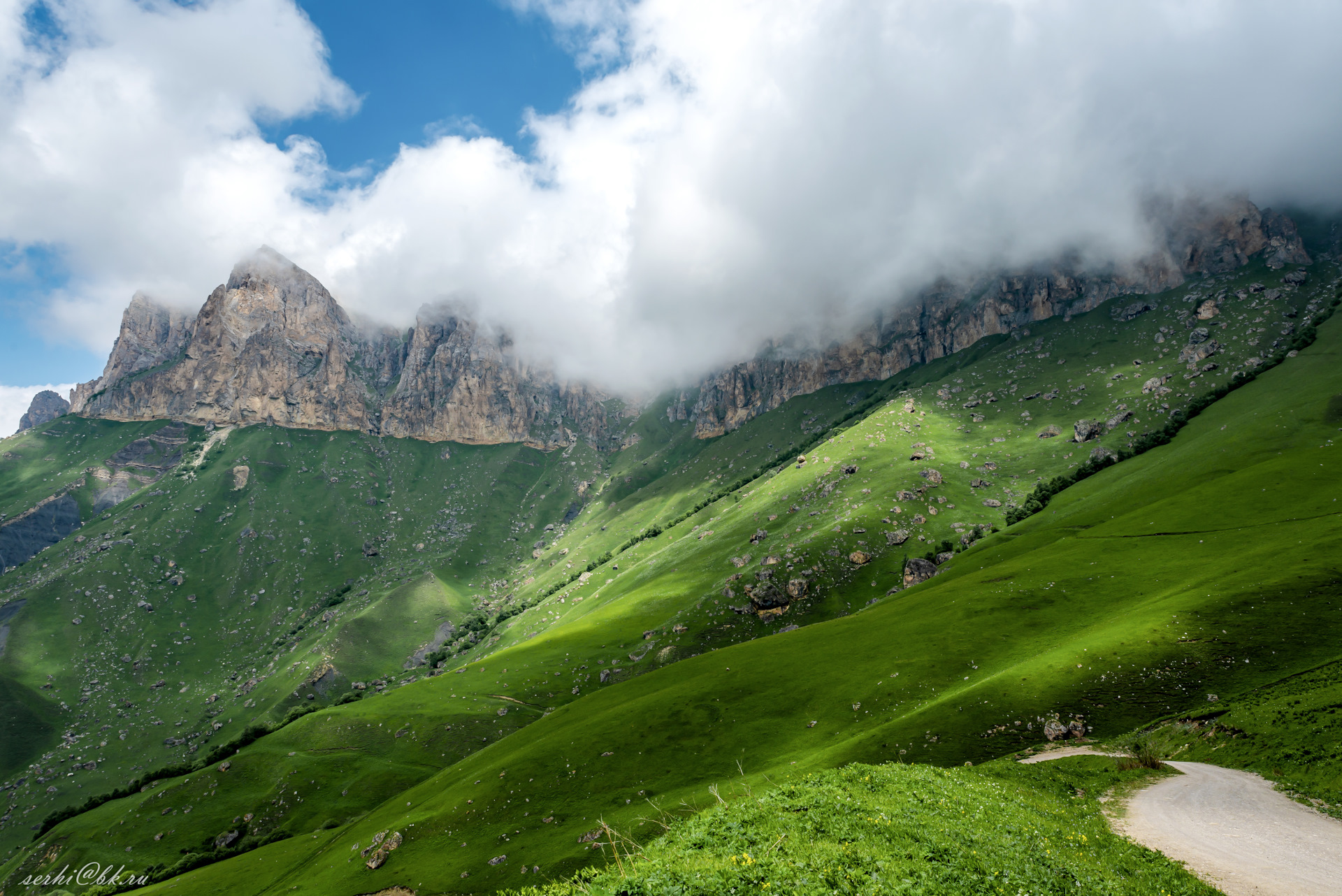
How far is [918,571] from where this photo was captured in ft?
498

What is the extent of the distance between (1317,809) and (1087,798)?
8609 mm

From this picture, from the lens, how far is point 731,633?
149375 millimetres

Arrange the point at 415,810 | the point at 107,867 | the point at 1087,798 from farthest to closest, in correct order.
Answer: the point at 107,867 → the point at 415,810 → the point at 1087,798

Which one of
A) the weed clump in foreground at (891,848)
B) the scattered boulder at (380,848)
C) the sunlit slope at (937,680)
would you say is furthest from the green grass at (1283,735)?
the scattered boulder at (380,848)

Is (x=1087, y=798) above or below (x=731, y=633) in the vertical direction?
above

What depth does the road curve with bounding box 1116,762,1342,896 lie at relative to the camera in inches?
761

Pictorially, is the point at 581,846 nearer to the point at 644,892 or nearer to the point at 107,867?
the point at 644,892

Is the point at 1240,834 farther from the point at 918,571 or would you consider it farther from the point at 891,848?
the point at 918,571

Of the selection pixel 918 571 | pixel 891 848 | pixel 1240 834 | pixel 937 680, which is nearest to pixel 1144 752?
pixel 1240 834

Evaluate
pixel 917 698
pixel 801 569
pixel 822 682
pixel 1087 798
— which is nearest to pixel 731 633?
pixel 801 569

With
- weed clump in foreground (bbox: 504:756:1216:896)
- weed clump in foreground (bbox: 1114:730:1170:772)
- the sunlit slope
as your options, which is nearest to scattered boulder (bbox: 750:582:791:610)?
the sunlit slope

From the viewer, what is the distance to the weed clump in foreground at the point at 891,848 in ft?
48.2

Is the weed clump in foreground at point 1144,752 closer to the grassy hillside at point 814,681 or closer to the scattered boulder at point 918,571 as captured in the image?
the grassy hillside at point 814,681

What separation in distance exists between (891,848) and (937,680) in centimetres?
4879
